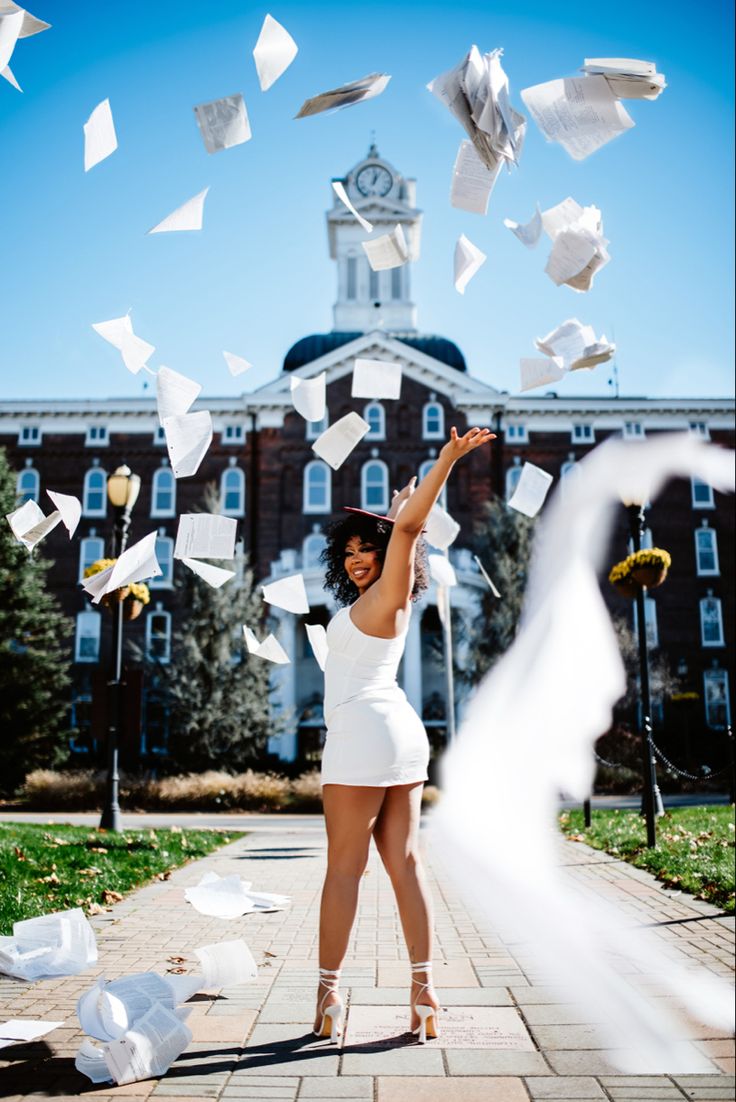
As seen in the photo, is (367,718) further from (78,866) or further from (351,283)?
(351,283)

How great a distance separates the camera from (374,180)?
5138cm

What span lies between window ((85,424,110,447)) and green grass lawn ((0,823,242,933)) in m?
28.9

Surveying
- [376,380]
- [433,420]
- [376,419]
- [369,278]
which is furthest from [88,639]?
[376,380]

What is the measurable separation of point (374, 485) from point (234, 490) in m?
5.65

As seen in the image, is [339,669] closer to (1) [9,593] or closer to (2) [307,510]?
(1) [9,593]

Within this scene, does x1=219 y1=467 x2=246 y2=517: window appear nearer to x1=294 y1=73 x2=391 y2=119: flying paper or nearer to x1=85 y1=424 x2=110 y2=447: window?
x1=85 y1=424 x2=110 y2=447: window

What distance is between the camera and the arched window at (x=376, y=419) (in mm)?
36531

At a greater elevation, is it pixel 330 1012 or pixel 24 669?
pixel 24 669

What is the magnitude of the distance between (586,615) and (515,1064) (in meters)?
1.65

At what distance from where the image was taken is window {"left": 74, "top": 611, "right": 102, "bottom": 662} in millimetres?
35844

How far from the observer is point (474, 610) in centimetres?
Answer: 3238

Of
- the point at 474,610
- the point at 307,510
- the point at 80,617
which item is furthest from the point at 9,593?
the point at 474,610

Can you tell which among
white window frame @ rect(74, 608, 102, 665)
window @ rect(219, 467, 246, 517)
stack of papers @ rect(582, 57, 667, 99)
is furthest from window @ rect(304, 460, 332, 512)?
stack of papers @ rect(582, 57, 667, 99)

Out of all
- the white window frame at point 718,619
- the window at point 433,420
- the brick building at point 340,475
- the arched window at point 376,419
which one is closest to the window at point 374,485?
the brick building at point 340,475
